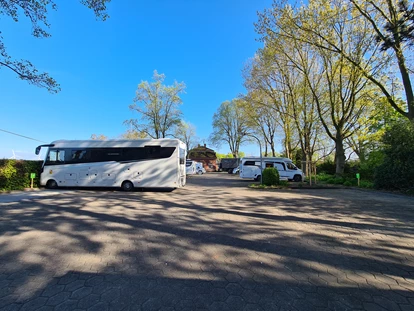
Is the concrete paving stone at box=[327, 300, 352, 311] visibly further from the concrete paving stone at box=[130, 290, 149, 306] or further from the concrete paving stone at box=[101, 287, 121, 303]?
the concrete paving stone at box=[101, 287, 121, 303]

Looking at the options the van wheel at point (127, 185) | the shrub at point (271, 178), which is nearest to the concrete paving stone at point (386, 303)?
the van wheel at point (127, 185)

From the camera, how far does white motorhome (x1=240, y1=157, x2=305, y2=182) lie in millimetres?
21094

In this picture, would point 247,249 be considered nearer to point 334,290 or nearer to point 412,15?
point 334,290

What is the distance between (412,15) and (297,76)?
15648 millimetres

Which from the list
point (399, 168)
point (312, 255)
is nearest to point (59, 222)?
point (312, 255)

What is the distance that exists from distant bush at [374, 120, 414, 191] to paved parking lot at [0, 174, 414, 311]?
7.41 m

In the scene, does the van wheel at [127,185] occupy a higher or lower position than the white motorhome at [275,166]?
lower

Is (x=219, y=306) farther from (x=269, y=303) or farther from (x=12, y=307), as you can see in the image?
(x=12, y=307)

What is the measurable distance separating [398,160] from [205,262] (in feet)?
44.3

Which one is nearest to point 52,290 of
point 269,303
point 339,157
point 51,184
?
point 269,303

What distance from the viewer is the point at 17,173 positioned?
1266cm

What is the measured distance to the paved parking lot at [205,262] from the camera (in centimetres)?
243

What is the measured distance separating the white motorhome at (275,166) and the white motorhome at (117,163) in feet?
34.4

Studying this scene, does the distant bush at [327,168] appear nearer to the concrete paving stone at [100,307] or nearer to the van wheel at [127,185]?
the van wheel at [127,185]
